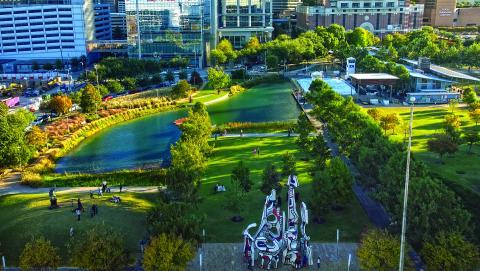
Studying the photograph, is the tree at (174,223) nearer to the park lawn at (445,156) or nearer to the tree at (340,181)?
the tree at (340,181)

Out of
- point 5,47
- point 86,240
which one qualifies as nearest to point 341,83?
point 86,240

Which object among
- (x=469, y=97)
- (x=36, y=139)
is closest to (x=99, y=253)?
(x=36, y=139)

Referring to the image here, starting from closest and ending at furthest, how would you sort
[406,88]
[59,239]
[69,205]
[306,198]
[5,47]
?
[59,239]
[69,205]
[306,198]
[406,88]
[5,47]

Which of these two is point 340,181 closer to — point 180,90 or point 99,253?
point 99,253

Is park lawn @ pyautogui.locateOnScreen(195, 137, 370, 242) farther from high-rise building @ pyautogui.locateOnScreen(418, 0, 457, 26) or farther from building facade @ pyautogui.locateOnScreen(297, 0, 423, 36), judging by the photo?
high-rise building @ pyautogui.locateOnScreen(418, 0, 457, 26)

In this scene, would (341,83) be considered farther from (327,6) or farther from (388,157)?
(327,6)

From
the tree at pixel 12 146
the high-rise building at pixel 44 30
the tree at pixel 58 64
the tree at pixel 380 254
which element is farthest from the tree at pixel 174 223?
the high-rise building at pixel 44 30

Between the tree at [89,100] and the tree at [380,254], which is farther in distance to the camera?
the tree at [89,100]

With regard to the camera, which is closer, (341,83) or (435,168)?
(435,168)
